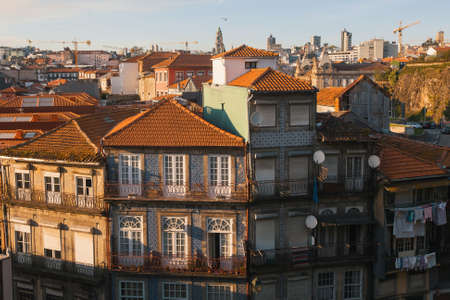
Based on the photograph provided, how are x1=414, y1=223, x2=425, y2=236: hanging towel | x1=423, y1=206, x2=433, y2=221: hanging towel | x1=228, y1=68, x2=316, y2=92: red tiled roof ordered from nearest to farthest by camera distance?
x1=228, y1=68, x2=316, y2=92: red tiled roof
x1=423, y1=206, x2=433, y2=221: hanging towel
x1=414, y1=223, x2=425, y2=236: hanging towel

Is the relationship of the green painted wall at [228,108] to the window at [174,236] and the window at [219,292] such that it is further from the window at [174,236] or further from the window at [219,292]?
the window at [219,292]

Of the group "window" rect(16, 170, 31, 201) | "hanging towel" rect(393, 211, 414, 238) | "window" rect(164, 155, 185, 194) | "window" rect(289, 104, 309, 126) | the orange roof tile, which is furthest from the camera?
the orange roof tile

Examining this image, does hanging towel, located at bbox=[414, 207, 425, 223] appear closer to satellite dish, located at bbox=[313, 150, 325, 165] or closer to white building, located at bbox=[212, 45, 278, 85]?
satellite dish, located at bbox=[313, 150, 325, 165]

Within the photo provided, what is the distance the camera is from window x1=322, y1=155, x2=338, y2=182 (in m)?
25.1

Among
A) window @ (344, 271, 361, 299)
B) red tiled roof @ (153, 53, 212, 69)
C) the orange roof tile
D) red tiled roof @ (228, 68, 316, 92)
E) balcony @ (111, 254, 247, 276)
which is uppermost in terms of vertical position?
red tiled roof @ (153, 53, 212, 69)

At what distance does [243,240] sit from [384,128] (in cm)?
2066

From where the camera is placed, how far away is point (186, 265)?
79.8ft

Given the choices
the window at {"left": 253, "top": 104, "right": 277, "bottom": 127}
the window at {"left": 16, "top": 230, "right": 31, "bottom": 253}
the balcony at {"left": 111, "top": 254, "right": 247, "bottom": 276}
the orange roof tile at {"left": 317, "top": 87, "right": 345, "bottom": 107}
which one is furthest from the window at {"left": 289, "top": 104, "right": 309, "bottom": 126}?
the orange roof tile at {"left": 317, "top": 87, "right": 345, "bottom": 107}

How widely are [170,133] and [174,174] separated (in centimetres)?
184

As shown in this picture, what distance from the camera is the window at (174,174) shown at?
79.3 ft

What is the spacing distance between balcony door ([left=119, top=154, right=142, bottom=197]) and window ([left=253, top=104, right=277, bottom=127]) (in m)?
5.77

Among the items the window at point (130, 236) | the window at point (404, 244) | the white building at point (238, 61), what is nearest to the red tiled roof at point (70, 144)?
the window at point (130, 236)

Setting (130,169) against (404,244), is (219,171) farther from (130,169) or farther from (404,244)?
(404,244)

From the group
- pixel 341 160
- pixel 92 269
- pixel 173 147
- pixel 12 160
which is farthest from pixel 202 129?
pixel 12 160
